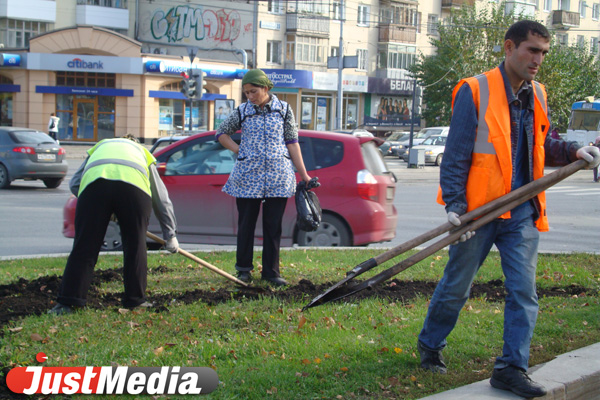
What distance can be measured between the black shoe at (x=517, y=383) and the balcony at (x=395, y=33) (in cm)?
5273

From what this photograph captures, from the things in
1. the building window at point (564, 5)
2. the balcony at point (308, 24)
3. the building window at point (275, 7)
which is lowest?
the balcony at point (308, 24)

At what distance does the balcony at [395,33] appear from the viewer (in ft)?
179

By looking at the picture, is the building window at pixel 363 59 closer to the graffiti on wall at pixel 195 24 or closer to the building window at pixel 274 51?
the building window at pixel 274 51

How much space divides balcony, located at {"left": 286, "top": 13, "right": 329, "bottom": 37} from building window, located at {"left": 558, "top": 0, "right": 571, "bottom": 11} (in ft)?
87.6

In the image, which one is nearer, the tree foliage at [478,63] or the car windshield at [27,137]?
the car windshield at [27,137]

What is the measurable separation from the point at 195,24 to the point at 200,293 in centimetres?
4297

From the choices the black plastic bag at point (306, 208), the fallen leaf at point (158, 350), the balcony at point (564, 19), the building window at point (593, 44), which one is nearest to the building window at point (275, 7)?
the balcony at point (564, 19)

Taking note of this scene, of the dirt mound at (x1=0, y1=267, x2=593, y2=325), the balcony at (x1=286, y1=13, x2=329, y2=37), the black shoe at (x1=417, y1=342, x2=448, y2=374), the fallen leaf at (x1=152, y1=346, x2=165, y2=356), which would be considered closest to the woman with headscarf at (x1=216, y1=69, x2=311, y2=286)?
the dirt mound at (x1=0, y1=267, x2=593, y2=325)

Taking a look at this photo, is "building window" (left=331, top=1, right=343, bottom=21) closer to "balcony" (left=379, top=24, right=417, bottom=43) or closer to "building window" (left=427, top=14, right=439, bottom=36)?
"balcony" (left=379, top=24, right=417, bottom=43)

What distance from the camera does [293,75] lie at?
48469mm

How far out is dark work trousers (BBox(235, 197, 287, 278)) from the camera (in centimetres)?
649

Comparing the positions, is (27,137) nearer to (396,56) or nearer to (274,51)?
(274,51)

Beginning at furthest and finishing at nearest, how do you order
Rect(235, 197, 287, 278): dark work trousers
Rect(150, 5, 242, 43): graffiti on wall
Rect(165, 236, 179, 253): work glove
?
Rect(150, 5, 242, 43): graffiti on wall < Rect(235, 197, 287, 278): dark work trousers < Rect(165, 236, 179, 253): work glove

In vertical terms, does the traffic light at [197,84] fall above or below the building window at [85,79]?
below
